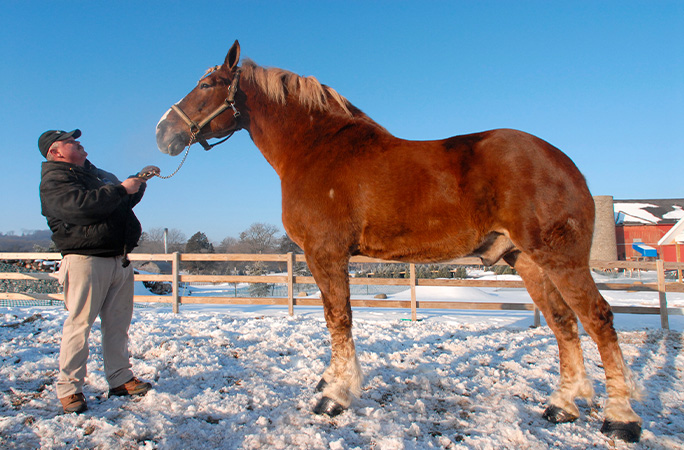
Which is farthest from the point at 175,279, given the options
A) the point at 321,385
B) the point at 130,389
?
the point at 321,385

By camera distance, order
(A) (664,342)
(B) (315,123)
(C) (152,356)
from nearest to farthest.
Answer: (B) (315,123) < (C) (152,356) < (A) (664,342)

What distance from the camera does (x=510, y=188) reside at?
8.56 feet

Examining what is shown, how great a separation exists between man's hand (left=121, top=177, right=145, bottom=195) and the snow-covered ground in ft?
5.28

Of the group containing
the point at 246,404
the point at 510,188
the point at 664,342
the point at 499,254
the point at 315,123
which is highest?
the point at 315,123

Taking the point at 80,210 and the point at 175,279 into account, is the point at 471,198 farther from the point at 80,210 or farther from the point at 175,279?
the point at 175,279

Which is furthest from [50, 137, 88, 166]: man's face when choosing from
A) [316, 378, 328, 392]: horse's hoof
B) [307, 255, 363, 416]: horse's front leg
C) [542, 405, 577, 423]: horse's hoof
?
[542, 405, 577, 423]: horse's hoof

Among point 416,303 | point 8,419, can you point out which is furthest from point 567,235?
point 416,303

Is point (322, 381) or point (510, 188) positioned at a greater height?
point (510, 188)

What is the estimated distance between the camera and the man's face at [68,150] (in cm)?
295

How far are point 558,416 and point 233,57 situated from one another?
403cm

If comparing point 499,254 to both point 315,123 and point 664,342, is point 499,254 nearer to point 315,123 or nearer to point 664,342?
point 315,123

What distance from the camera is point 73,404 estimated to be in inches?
106

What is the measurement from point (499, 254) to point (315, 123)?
192cm

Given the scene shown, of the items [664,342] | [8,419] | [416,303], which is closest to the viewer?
[8,419]
